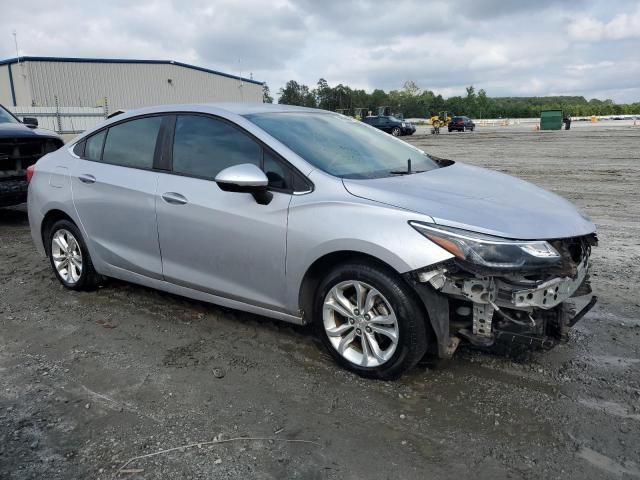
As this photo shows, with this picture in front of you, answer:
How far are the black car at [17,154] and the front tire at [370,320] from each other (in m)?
6.30

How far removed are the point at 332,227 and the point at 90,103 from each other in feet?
152

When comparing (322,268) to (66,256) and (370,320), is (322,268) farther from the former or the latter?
(66,256)

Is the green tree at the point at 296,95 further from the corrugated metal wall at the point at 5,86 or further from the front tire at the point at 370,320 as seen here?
the front tire at the point at 370,320

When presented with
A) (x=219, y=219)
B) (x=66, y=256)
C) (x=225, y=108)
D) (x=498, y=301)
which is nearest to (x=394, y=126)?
(x=66, y=256)

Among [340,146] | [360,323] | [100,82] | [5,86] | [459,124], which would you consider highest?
[100,82]

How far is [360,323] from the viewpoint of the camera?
338 centimetres

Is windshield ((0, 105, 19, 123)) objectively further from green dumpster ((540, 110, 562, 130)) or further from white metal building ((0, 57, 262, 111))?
green dumpster ((540, 110, 562, 130))

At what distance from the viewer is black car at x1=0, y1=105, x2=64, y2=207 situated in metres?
8.00

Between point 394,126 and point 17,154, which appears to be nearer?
point 17,154

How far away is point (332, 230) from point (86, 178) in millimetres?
2517

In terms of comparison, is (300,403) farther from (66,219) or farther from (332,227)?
(66,219)

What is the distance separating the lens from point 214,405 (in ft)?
10.4

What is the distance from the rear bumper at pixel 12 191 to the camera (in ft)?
25.9

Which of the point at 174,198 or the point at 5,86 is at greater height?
the point at 5,86
